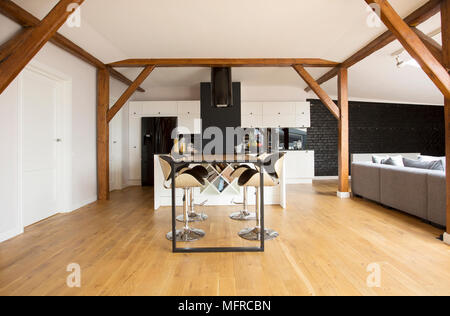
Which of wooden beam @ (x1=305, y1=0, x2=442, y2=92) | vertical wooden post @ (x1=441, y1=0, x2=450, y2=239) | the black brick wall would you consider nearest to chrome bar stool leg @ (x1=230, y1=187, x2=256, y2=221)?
vertical wooden post @ (x1=441, y1=0, x2=450, y2=239)

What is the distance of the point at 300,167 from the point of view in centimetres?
684

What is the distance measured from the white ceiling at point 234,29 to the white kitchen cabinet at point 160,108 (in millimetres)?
2088

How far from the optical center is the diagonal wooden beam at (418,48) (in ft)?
8.30

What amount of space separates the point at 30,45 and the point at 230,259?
2.67 meters

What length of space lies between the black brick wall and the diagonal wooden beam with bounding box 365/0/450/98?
4.85m

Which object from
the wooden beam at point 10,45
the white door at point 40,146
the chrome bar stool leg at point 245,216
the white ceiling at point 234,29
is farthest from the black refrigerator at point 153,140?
the wooden beam at point 10,45

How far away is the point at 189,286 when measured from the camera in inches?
68.7

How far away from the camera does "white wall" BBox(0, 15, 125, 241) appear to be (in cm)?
272

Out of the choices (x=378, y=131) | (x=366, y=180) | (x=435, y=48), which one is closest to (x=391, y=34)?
(x=435, y=48)

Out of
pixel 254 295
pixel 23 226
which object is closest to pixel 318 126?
pixel 254 295

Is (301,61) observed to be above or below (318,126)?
above

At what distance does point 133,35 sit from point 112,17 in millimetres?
509

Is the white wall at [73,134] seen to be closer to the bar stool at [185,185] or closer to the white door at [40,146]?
the white door at [40,146]

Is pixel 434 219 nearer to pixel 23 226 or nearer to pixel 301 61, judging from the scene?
pixel 301 61
